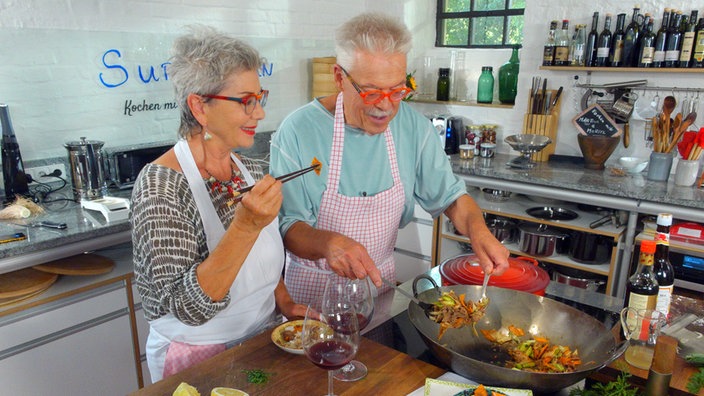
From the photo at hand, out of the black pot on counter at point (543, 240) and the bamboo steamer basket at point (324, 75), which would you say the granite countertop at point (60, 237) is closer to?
the bamboo steamer basket at point (324, 75)

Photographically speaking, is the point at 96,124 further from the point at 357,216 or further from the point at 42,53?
the point at 357,216

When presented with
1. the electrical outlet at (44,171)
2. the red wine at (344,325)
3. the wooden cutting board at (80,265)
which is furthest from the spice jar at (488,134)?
the red wine at (344,325)

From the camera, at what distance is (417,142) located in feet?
6.22

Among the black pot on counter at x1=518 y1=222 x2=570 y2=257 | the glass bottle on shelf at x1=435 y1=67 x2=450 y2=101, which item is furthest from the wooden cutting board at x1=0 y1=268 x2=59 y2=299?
the glass bottle on shelf at x1=435 y1=67 x2=450 y2=101

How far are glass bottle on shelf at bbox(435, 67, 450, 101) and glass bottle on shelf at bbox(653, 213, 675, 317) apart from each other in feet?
9.40

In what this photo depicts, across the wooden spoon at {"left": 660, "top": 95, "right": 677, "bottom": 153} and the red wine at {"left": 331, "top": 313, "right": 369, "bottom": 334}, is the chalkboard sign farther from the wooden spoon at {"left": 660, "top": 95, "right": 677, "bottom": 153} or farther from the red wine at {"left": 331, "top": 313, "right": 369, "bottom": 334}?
the red wine at {"left": 331, "top": 313, "right": 369, "bottom": 334}

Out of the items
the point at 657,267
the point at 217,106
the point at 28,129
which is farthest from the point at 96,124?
the point at 657,267

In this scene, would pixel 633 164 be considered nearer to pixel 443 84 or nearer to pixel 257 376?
pixel 443 84

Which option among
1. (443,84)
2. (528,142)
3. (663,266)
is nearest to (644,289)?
(663,266)

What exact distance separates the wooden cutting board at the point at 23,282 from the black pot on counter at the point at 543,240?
2.40 meters

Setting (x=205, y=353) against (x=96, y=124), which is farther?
(x=96, y=124)

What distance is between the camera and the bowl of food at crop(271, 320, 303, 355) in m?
1.20

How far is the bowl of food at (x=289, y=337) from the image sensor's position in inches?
47.3

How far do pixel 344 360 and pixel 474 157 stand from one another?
113 inches
